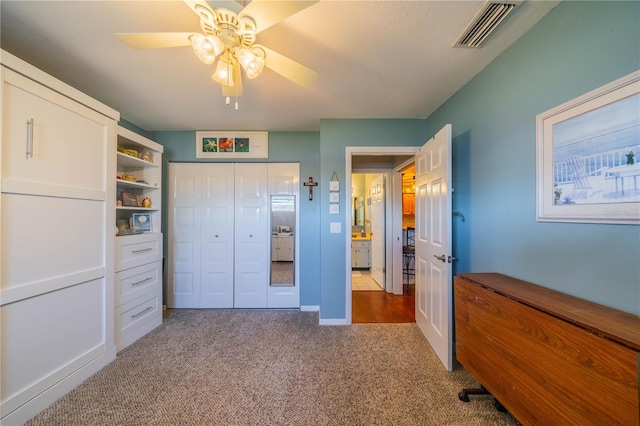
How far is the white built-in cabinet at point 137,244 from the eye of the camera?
2.16m

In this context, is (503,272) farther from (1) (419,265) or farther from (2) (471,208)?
(1) (419,265)

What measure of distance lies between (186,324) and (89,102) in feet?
7.62

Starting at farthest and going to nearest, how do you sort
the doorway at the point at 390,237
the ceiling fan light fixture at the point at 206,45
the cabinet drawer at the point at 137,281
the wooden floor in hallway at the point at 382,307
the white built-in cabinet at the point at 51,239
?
the doorway at the point at 390,237 → the wooden floor in hallway at the point at 382,307 → the cabinet drawer at the point at 137,281 → the white built-in cabinet at the point at 51,239 → the ceiling fan light fixture at the point at 206,45

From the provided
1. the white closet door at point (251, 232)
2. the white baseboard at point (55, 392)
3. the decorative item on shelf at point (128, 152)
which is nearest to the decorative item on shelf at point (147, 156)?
the decorative item on shelf at point (128, 152)

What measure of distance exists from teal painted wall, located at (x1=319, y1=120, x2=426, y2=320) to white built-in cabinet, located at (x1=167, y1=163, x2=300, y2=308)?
2.10 ft

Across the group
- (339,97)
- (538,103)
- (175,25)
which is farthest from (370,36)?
(175,25)

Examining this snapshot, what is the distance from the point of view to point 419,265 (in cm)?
251

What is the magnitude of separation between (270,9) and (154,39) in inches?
25.0

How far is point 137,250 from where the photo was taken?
2320mm

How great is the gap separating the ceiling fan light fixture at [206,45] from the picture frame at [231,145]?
2.00 meters

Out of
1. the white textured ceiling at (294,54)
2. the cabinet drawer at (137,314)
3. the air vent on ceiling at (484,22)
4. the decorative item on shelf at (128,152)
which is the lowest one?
the cabinet drawer at (137,314)

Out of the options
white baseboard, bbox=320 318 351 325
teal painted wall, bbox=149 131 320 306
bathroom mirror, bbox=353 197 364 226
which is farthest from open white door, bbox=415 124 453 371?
bathroom mirror, bbox=353 197 364 226

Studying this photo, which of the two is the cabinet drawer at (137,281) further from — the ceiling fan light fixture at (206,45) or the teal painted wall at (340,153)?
the ceiling fan light fixture at (206,45)

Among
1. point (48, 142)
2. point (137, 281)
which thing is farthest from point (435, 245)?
point (48, 142)
